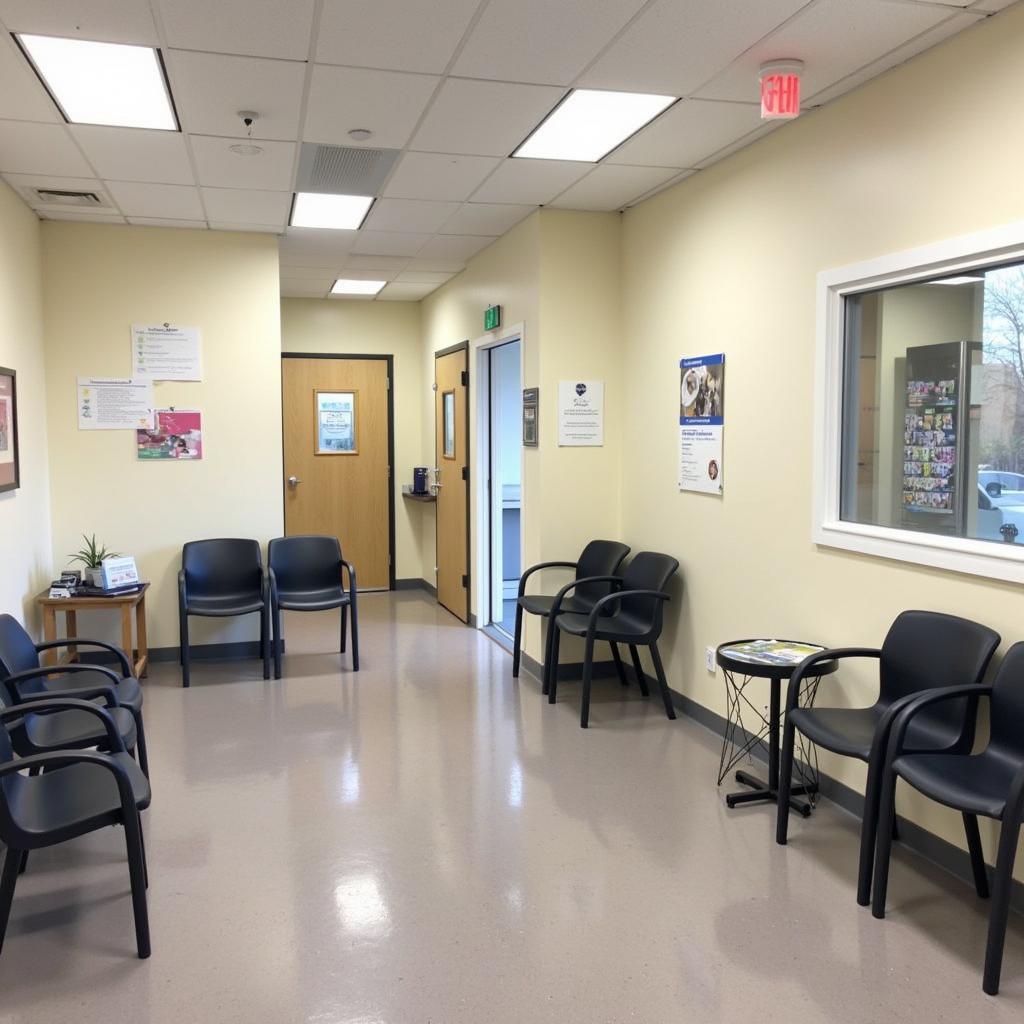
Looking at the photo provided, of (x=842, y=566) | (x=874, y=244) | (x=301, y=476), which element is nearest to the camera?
(x=874, y=244)

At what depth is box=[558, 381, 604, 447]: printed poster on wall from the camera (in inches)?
198

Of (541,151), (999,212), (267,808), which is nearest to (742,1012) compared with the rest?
(267,808)

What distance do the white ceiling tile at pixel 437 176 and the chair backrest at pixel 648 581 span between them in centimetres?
204

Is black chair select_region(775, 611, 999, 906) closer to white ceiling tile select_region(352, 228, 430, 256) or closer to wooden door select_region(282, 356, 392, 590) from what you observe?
white ceiling tile select_region(352, 228, 430, 256)

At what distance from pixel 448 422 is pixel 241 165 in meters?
3.32

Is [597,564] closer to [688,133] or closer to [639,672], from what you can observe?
[639,672]

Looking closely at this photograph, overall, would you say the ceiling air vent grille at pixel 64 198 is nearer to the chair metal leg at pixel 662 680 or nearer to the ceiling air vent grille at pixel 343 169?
the ceiling air vent grille at pixel 343 169

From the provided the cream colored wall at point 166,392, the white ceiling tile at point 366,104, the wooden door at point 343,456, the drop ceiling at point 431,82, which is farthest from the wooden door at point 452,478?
the white ceiling tile at point 366,104

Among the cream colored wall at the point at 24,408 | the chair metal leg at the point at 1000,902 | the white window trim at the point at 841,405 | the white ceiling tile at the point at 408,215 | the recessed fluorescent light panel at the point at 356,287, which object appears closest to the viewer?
the chair metal leg at the point at 1000,902

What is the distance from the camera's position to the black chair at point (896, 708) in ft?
8.70

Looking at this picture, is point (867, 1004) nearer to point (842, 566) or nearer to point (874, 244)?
point (842, 566)

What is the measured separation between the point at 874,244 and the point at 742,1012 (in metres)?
2.44

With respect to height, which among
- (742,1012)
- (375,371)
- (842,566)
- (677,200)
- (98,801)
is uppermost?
(677,200)

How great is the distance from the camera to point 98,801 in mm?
2469
